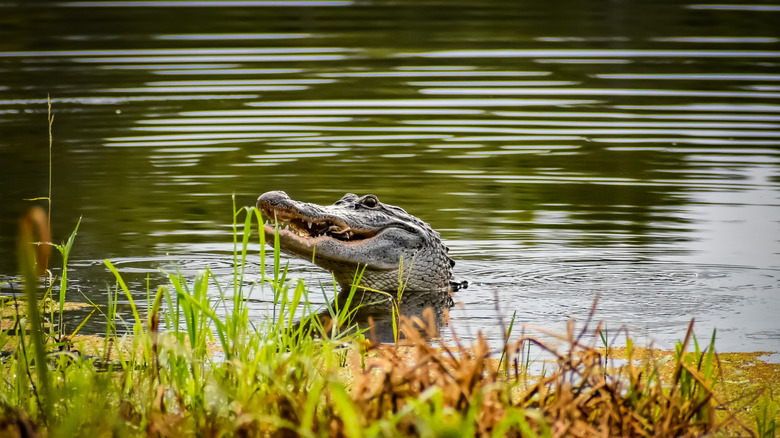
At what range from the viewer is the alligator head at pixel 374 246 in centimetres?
635

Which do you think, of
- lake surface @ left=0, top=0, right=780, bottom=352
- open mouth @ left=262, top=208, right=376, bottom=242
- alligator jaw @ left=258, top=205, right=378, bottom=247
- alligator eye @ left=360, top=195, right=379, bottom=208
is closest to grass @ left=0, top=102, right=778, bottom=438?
lake surface @ left=0, top=0, right=780, bottom=352

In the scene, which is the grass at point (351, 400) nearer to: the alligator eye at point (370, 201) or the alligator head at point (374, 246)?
the alligator head at point (374, 246)

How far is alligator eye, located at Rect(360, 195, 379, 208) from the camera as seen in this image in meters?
6.64

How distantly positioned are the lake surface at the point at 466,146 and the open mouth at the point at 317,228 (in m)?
0.41

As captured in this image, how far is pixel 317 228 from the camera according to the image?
655cm

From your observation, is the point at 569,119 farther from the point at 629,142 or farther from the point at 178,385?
the point at 178,385

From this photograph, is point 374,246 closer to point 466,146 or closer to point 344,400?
point 344,400

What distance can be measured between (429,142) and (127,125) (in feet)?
11.8

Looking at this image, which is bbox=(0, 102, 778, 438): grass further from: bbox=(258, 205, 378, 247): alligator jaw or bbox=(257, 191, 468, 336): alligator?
bbox=(257, 191, 468, 336): alligator

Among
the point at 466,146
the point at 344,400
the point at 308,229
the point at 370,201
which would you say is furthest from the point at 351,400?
the point at 466,146

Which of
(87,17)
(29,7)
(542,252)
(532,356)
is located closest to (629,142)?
(542,252)

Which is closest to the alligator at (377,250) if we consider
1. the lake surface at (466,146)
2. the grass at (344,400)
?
the lake surface at (466,146)

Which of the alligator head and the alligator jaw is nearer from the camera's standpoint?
the alligator jaw

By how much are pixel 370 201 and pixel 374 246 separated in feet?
0.98
